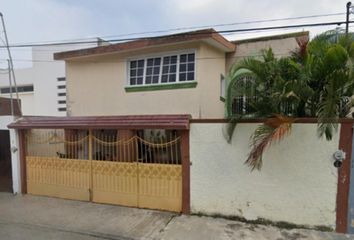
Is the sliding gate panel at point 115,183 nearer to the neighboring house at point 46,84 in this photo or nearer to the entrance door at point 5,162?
the entrance door at point 5,162

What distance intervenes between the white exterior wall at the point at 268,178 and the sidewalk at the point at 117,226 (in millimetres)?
335

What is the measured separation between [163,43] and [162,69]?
2.80 feet

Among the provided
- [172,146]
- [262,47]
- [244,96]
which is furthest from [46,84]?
[244,96]

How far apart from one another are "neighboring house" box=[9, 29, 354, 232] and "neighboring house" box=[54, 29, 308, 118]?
34 mm

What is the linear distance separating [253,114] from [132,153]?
3280 mm

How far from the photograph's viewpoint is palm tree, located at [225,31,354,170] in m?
4.64

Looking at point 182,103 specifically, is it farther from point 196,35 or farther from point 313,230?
point 313,230

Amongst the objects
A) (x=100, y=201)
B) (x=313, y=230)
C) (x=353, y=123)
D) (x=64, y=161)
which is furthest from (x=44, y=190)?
(x=353, y=123)

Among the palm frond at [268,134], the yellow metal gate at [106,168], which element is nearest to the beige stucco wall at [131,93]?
the yellow metal gate at [106,168]

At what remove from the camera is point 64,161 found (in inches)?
295

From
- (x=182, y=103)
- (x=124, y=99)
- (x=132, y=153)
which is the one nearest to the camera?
(x=132, y=153)

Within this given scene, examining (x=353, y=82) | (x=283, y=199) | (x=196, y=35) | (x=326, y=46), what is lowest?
(x=283, y=199)

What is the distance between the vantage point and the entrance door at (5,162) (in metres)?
8.12

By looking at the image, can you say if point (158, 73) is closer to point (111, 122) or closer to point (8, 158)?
point (111, 122)
